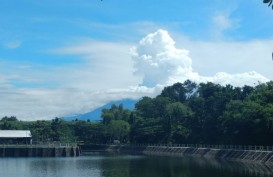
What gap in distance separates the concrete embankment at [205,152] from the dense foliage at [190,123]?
3.21m

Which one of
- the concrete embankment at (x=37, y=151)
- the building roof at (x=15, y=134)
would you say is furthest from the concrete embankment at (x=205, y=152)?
the concrete embankment at (x=37, y=151)

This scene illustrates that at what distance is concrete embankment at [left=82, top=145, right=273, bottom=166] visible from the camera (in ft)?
199

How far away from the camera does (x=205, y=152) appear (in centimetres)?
7950

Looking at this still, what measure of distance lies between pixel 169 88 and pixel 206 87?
5044cm

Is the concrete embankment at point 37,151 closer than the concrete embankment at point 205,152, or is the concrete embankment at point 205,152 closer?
the concrete embankment at point 205,152

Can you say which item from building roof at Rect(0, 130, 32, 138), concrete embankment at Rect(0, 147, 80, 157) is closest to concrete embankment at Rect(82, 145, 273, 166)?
building roof at Rect(0, 130, 32, 138)

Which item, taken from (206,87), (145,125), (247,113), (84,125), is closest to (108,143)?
(84,125)

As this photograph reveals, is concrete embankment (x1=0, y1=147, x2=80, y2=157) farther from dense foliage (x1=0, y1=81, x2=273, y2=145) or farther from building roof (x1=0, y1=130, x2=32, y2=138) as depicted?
dense foliage (x1=0, y1=81, x2=273, y2=145)

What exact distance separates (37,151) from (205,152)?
109ft

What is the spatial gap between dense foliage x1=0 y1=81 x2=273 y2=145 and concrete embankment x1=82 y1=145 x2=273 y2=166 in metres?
3.21

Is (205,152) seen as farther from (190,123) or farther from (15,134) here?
(15,134)

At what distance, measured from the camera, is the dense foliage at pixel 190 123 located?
6931cm

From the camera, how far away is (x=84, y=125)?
128 metres

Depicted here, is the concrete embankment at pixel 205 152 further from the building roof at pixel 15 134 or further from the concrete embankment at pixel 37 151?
the concrete embankment at pixel 37 151
